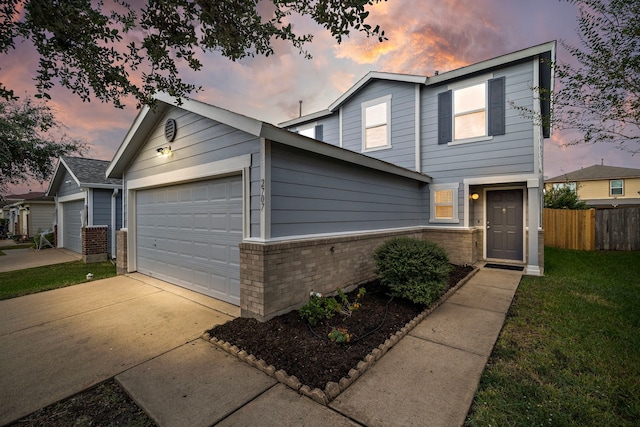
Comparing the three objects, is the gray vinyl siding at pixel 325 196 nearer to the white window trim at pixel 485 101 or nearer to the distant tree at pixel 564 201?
the white window trim at pixel 485 101

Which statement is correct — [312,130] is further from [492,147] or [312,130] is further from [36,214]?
[36,214]

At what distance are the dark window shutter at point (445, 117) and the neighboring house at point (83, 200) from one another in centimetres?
1200

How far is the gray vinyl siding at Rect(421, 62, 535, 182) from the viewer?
23.8 feet

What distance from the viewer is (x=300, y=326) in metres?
3.88

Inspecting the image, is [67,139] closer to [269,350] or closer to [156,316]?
[156,316]

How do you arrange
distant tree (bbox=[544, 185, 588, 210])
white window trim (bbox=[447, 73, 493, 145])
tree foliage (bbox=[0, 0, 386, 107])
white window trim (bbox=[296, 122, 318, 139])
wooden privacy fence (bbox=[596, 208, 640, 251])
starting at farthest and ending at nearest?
1. distant tree (bbox=[544, 185, 588, 210])
2. white window trim (bbox=[296, 122, 318, 139])
3. wooden privacy fence (bbox=[596, 208, 640, 251])
4. white window trim (bbox=[447, 73, 493, 145])
5. tree foliage (bbox=[0, 0, 386, 107])

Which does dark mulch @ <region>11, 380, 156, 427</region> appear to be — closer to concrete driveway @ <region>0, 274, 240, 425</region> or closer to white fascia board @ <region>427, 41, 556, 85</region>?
concrete driveway @ <region>0, 274, 240, 425</region>

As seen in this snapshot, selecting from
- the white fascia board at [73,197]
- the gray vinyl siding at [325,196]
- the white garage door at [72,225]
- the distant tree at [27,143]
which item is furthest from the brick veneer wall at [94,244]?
the gray vinyl siding at [325,196]

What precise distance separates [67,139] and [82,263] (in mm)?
6782

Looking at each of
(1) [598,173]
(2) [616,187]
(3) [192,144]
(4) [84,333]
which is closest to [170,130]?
(3) [192,144]

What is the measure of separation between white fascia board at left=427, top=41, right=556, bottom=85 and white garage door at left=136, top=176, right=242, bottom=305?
23.5 feet

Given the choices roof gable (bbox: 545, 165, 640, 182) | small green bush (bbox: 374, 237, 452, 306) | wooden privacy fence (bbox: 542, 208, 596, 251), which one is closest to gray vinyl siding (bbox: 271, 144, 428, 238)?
small green bush (bbox: 374, 237, 452, 306)

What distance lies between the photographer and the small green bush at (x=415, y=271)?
4.69m

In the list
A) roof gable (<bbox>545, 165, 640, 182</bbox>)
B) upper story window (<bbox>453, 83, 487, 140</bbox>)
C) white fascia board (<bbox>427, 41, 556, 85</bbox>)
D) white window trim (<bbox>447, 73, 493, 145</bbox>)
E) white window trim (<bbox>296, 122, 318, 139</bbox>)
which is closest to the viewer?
white fascia board (<bbox>427, 41, 556, 85</bbox>)
